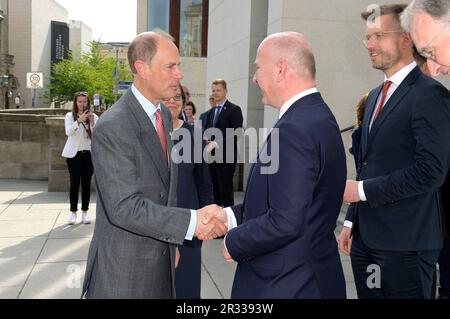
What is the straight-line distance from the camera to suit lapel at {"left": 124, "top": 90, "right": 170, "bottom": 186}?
2570 mm

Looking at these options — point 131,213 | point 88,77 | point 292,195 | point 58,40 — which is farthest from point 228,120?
point 58,40

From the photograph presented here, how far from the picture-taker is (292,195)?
2096 millimetres

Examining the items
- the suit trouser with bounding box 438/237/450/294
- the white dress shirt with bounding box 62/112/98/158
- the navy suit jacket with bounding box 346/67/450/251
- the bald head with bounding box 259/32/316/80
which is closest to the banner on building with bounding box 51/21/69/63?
the white dress shirt with bounding box 62/112/98/158

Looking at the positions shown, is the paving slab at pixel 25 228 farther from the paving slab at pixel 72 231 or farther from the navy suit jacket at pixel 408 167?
the navy suit jacket at pixel 408 167

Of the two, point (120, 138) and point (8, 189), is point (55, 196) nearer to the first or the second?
point (8, 189)

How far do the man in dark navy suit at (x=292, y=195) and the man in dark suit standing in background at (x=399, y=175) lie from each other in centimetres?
61

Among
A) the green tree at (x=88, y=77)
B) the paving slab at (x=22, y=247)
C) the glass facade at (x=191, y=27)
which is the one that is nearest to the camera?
the paving slab at (x=22, y=247)

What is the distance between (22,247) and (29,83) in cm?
1508

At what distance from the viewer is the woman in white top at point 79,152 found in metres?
8.01

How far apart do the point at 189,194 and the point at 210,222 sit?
154 centimetres

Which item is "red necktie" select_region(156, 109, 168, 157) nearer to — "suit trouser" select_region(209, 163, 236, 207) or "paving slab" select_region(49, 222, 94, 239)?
"paving slab" select_region(49, 222, 94, 239)

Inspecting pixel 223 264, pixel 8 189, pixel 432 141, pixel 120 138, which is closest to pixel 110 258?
pixel 120 138

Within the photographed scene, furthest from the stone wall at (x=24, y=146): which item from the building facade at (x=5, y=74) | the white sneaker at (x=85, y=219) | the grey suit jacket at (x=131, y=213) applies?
the building facade at (x=5, y=74)

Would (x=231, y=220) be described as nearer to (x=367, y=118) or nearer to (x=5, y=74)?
(x=367, y=118)
